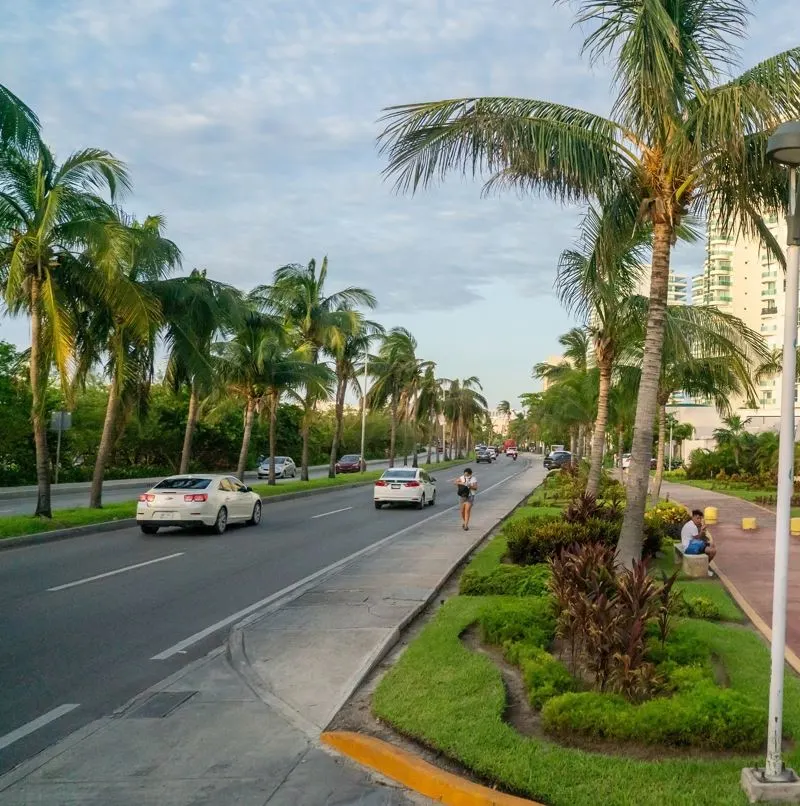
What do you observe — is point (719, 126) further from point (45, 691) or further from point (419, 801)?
point (45, 691)

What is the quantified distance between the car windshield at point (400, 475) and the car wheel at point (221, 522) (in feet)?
30.5

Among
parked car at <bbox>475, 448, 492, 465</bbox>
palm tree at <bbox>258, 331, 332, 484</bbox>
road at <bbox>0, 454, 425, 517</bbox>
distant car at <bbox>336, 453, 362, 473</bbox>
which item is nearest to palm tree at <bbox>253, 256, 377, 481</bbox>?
palm tree at <bbox>258, 331, 332, 484</bbox>

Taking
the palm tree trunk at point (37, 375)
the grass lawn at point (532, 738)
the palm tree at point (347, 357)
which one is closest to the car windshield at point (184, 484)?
the palm tree trunk at point (37, 375)

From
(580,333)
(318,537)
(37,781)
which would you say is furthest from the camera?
(580,333)

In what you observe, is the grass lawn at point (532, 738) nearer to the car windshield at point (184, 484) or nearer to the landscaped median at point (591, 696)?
the landscaped median at point (591, 696)

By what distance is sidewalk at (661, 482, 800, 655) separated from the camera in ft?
37.8

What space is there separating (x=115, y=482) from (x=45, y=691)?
35096mm

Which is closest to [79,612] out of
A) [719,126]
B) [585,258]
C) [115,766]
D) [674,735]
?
[115,766]

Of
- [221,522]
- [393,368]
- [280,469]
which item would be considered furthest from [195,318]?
[393,368]

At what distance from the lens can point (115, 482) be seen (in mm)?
40844

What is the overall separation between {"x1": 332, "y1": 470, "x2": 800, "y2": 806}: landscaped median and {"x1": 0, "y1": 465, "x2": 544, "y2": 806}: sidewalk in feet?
1.95

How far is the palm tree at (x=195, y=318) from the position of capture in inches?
934

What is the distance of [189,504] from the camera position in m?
19.6

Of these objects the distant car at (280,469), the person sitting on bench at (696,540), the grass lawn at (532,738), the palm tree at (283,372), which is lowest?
the distant car at (280,469)
